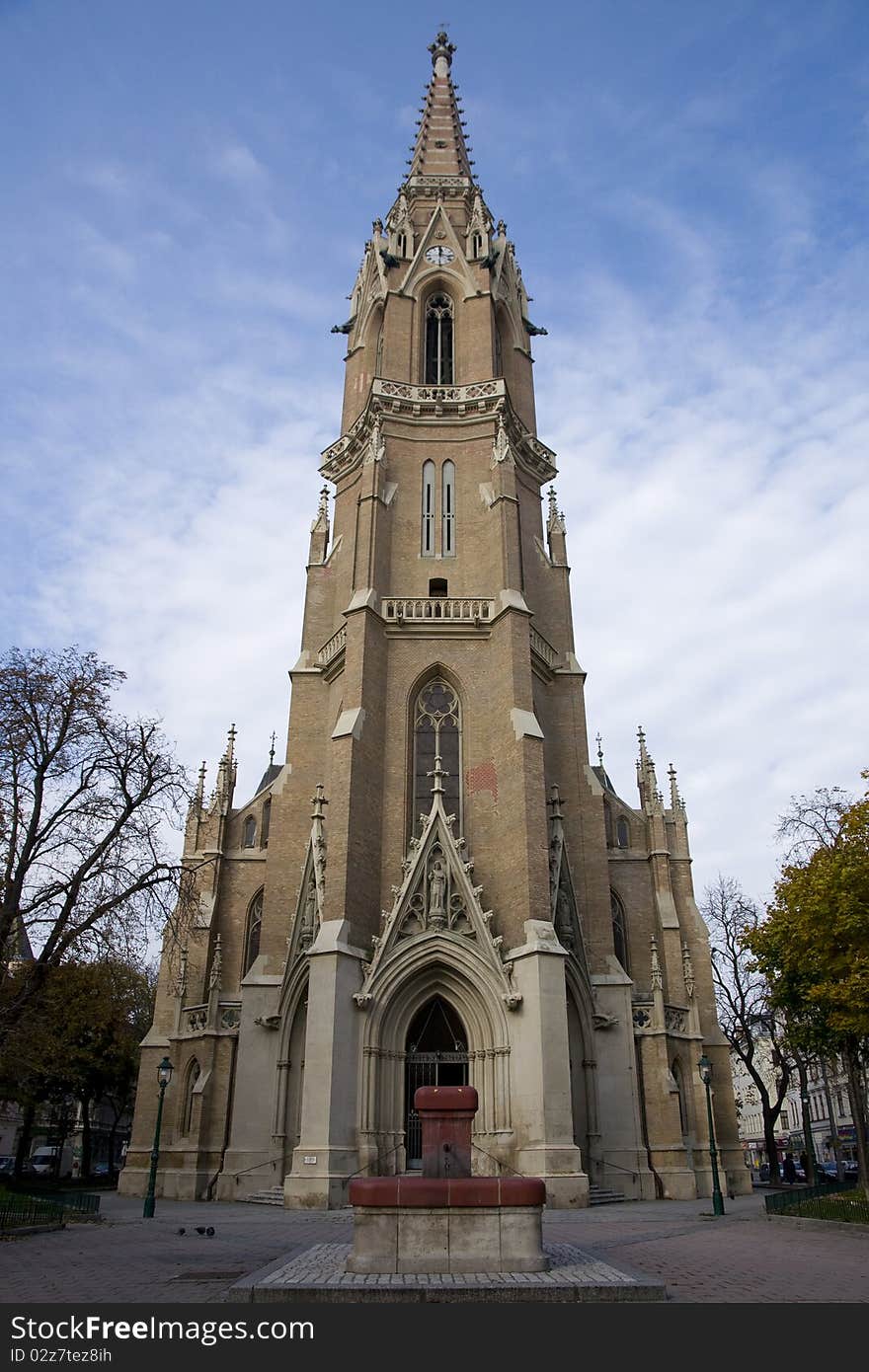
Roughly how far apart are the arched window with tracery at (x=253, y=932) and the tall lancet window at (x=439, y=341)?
1862 cm

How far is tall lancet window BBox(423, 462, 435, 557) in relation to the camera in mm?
30594

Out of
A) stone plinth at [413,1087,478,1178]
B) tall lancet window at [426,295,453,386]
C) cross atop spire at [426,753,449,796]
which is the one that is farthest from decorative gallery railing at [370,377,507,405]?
stone plinth at [413,1087,478,1178]

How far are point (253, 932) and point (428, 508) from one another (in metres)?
14.3

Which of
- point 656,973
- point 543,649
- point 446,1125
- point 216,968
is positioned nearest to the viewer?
point 446,1125

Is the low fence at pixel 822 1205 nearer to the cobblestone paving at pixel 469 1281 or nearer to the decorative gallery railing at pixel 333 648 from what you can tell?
the cobblestone paving at pixel 469 1281

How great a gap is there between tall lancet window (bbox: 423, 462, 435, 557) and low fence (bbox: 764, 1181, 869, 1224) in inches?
770

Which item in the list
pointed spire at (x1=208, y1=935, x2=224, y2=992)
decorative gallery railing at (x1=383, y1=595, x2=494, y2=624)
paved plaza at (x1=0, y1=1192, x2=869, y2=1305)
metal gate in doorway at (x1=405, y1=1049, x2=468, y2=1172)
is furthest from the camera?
decorative gallery railing at (x1=383, y1=595, x2=494, y2=624)

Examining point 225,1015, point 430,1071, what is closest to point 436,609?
point 430,1071

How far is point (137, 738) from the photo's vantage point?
61.1ft

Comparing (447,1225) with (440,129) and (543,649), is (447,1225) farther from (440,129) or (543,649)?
(440,129)

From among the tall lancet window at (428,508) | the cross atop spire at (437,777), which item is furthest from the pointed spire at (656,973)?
the tall lancet window at (428,508)

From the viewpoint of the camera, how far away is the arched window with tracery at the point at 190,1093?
2620 centimetres

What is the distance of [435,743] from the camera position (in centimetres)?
2709

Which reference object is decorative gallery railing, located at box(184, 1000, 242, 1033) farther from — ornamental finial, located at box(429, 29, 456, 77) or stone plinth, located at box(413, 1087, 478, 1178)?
ornamental finial, located at box(429, 29, 456, 77)
